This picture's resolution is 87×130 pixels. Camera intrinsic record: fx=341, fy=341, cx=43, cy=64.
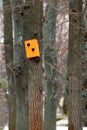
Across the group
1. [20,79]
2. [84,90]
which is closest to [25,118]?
[20,79]

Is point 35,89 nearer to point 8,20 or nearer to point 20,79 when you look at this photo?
point 20,79

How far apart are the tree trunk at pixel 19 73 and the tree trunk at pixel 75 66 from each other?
145 cm

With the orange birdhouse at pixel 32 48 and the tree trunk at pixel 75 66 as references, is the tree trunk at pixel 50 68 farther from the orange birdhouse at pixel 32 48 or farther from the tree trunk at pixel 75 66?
the orange birdhouse at pixel 32 48

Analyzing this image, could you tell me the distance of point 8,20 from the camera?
322 inches

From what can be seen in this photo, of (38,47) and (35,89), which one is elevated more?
(38,47)

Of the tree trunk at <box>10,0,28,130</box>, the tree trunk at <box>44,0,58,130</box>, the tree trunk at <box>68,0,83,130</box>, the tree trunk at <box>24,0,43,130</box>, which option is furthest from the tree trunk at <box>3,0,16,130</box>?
the tree trunk at <box>24,0,43,130</box>

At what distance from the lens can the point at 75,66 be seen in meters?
6.42

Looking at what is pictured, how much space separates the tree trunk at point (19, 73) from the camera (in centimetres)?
760

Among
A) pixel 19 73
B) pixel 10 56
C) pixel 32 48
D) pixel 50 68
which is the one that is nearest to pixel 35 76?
pixel 32 48

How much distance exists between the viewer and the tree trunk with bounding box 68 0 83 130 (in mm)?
6422

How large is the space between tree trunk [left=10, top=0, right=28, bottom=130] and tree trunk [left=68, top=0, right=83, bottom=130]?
1.45 m

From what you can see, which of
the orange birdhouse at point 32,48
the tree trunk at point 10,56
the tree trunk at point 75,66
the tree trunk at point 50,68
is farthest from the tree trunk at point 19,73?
the tree trunk at point 50,68

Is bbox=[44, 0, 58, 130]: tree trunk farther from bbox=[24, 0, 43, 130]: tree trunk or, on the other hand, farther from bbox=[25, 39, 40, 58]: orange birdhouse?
bbox=[25, 39, 40, 58]: orange birdhouse

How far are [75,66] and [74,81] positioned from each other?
293 mm
